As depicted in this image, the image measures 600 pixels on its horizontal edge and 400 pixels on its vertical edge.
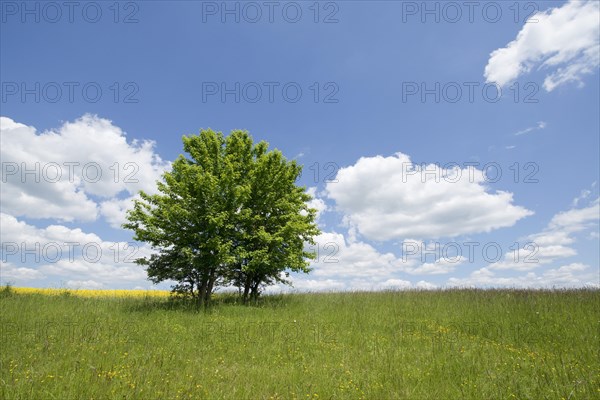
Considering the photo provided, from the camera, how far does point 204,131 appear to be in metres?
21.6

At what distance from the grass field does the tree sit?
2607mm

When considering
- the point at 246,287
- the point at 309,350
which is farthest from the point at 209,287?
the point at 309,350

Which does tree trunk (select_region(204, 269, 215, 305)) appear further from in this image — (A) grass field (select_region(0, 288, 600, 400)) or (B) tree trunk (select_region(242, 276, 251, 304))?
(B) tree trunk (select_region(242, 276, 251, 304))

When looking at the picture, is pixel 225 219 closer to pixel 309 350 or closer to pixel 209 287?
pixel 209 287

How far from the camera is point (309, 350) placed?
10.6 metres

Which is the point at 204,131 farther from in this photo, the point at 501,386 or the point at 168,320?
the point at 501,386

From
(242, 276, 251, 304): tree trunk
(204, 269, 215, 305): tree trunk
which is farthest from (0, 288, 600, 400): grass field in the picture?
(242, 276, 251, 304): tree trunk

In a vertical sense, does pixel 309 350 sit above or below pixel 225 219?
below

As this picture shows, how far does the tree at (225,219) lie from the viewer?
60.3 ft

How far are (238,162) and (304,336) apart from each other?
1209cm

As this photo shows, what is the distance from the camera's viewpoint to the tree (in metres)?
18.4

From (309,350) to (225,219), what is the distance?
929cm

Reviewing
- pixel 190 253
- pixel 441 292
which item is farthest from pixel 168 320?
pixel 441 292

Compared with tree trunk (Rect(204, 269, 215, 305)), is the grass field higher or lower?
lower
